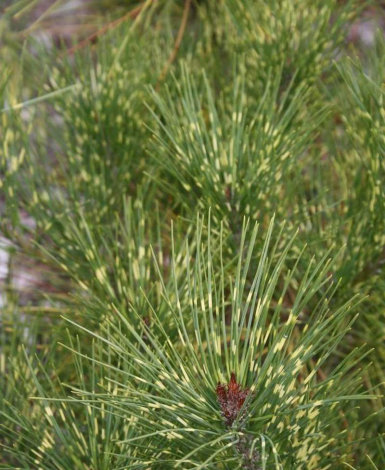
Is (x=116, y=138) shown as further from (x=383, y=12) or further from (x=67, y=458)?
(x=383, y=12)

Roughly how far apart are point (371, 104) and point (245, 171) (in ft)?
0.39

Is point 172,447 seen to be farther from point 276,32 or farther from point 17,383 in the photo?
point 276,32

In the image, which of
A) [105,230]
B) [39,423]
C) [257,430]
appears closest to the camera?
[257,430]

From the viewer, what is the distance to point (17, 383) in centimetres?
67

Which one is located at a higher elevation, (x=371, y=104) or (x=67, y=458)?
(x=371, y=104)

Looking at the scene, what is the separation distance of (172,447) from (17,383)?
216 millimetres

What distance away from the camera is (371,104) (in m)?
0.63

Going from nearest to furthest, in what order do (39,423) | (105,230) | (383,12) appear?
(39,423) → (105,230) → (383,12)

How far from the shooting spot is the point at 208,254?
47 cm

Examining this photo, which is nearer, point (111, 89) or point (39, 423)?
point (39, 423)

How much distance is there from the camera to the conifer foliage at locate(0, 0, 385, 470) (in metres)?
0.48

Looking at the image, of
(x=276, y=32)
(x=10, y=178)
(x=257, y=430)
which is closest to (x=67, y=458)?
(x=257, y=430)

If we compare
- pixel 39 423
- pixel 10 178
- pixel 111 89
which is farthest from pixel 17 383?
pixel 111 89

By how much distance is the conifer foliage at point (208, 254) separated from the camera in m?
0.48
